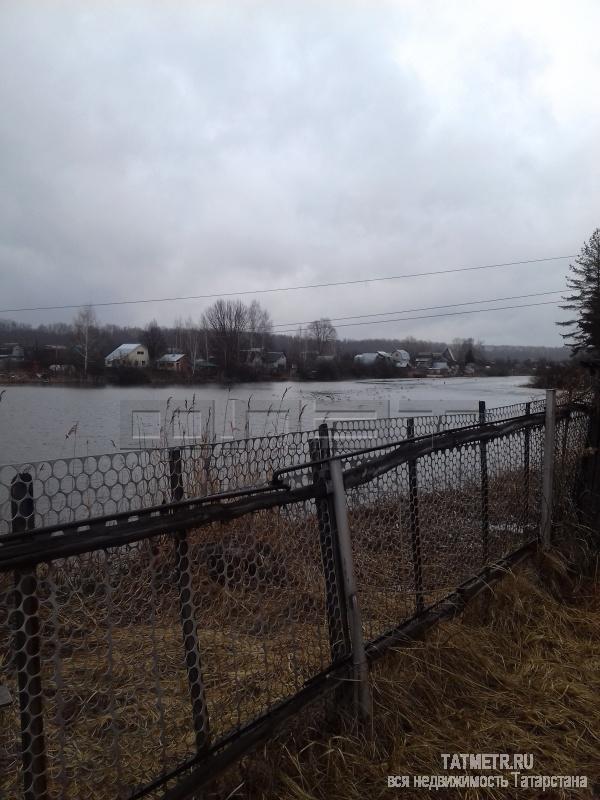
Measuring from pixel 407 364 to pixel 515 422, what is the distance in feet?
45.1

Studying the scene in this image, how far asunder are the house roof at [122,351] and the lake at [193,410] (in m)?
0.94

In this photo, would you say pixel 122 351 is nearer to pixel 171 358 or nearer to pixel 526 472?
pixel 171 358

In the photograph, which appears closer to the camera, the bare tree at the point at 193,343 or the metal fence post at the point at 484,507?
the metal fence post at the point at 484,507

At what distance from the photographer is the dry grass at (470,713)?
200 cm

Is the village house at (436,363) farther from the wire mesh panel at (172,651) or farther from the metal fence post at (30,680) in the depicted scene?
the metal fence post at (30,680)

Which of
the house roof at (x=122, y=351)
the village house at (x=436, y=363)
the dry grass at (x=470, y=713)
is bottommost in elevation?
the dry grass at (x=470, y=713)

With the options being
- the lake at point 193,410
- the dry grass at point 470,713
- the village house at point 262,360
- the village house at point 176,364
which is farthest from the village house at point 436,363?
the dry grass at point 470,713

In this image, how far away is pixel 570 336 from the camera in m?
53.1

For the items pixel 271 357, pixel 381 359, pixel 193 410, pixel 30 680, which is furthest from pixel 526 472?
pixel 271 357

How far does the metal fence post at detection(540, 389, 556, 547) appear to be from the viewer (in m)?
4.16

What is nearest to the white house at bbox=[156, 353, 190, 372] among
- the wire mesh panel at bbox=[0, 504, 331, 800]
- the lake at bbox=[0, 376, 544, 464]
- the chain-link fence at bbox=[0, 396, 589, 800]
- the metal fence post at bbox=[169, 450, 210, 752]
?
the lake at bbox=[0, 376, 544, 464]

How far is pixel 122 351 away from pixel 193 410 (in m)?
11.3

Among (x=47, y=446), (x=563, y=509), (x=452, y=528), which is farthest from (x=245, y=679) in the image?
(x=47, y=446)

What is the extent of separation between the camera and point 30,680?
1.43m
